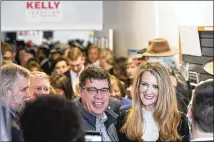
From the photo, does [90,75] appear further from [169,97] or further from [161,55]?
[161,55]

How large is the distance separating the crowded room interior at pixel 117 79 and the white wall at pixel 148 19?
1 centimetres

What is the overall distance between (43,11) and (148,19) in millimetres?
2054

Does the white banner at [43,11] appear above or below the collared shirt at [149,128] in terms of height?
above

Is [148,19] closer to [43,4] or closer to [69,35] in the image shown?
[43,4]

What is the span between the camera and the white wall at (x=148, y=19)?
A: 541cm

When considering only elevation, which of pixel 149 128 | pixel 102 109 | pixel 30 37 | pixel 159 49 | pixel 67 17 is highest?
pixel 67 17

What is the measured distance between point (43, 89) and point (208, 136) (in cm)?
166

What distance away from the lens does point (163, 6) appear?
6074 millimetres

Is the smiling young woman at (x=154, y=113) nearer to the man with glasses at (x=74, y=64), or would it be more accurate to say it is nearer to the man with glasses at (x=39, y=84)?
the man with glasses at (x=39, y=84)

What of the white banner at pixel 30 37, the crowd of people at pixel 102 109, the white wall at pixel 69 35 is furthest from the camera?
the white banner at pixel 30 37

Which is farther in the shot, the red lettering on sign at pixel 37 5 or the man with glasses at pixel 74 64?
the red lettering on sign at pixel 37 5

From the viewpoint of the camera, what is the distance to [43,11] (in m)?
7.85

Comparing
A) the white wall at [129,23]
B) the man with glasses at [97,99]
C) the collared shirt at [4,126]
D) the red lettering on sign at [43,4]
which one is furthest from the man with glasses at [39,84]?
the red lettering on sign at [43,4]

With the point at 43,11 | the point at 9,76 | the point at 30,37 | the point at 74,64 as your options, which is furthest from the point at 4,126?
the point at 30,37
